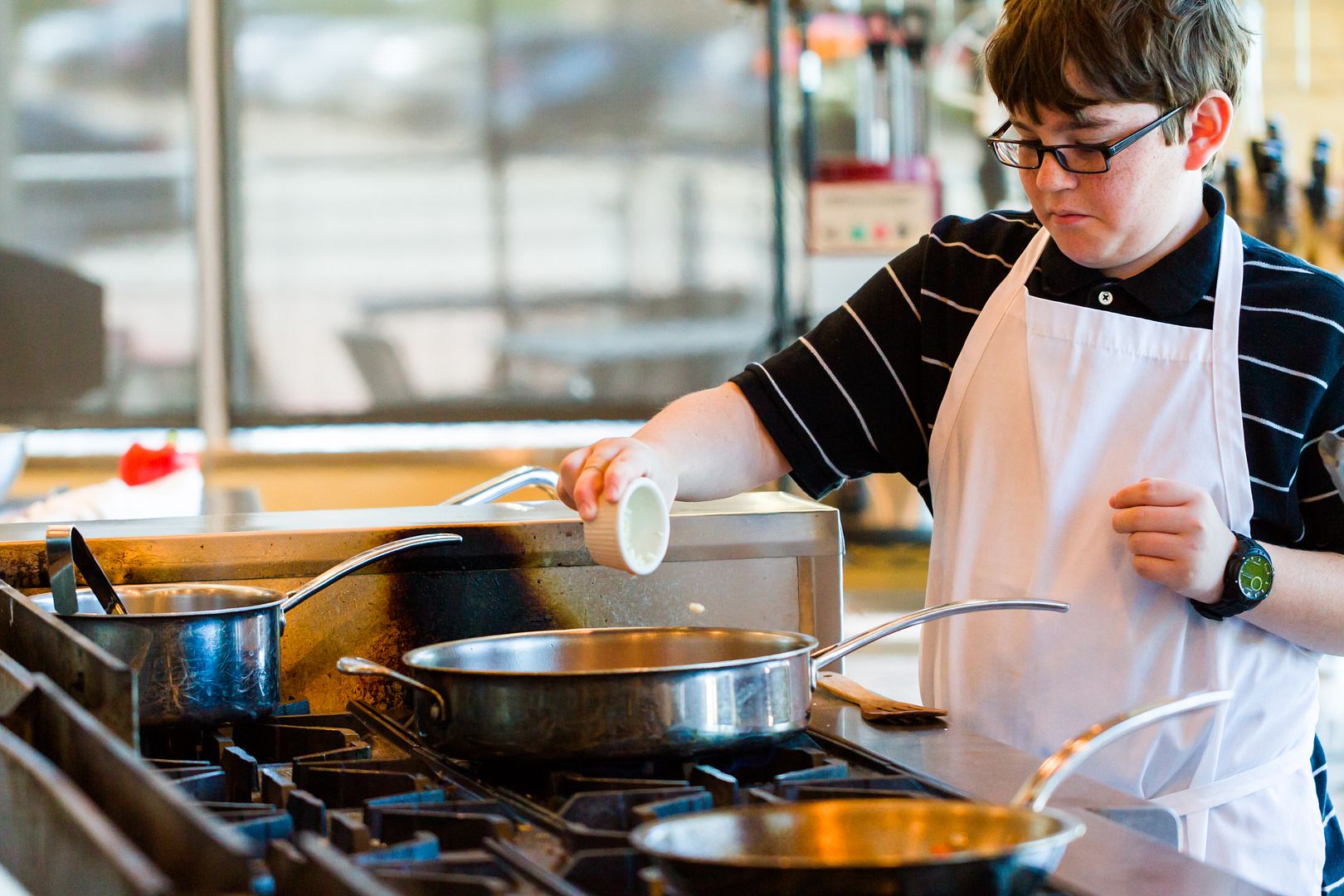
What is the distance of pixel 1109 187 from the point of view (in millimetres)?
1160

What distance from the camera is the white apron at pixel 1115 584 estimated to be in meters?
1.17

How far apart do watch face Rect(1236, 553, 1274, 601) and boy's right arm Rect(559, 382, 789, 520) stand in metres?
0.42

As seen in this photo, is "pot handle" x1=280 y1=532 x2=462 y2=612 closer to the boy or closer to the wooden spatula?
the boy

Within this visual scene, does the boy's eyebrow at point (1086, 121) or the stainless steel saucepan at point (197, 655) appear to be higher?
the boy's eyebrow at point (1086, 121)

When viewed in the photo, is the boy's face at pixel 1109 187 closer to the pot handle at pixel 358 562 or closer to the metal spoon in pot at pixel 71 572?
the pot handle at pixel 358 562

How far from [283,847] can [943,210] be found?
3697 millimetres

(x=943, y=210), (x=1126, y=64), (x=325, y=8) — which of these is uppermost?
(x=325, y=8)

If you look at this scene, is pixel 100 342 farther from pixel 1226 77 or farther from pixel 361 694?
pixel 1226 77

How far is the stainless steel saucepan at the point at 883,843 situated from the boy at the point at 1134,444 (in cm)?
42

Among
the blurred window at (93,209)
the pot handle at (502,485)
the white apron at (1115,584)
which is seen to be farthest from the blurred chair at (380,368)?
the white apron at (1115,584)

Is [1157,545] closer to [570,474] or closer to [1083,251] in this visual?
[1083,251]

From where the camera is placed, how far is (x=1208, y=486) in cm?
119

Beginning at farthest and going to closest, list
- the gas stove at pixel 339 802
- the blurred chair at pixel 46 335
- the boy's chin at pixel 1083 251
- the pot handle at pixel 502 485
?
1. the blurred chair at pixel 46 335
2. the pot handle at pixel 502 485
3. the boy's chin at pixel 1083 251
4. the gas stove at pixel 339 802

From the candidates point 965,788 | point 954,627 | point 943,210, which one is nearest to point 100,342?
point 943,210
